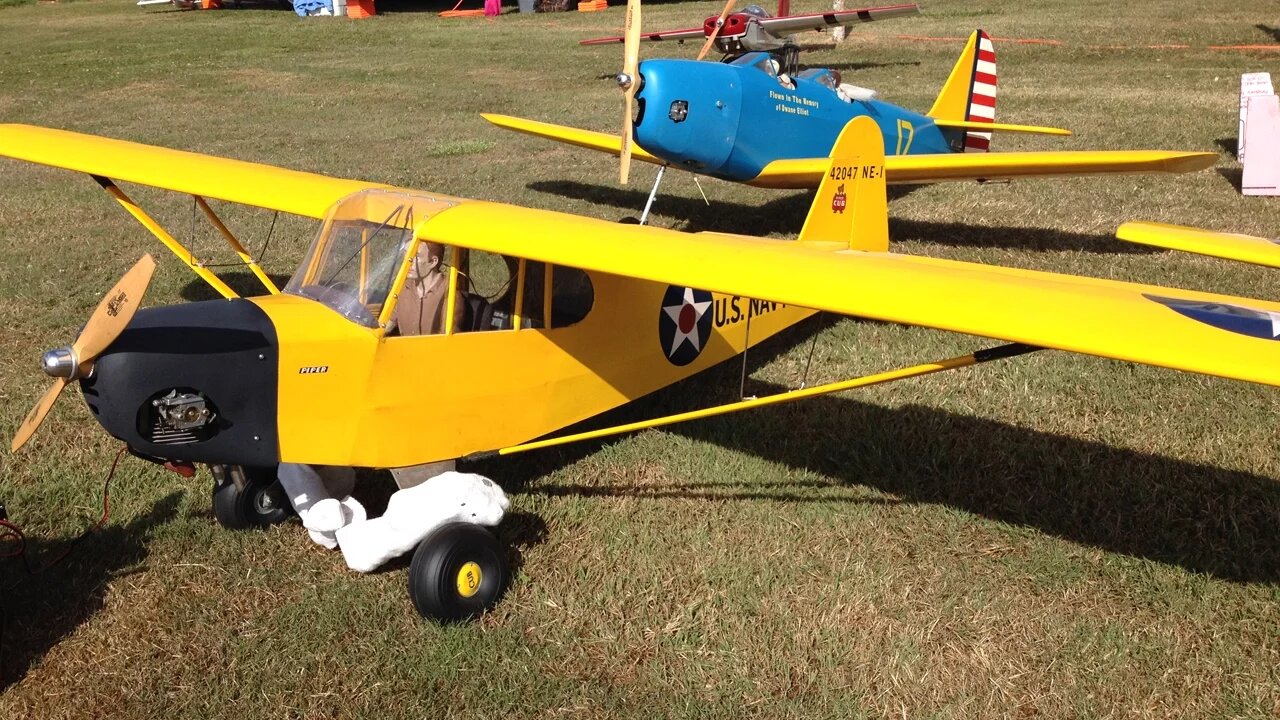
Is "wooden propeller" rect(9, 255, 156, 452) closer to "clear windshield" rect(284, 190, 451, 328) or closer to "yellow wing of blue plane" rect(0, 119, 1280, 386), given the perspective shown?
"clear windshield" rect(284, 190, 451, 328)

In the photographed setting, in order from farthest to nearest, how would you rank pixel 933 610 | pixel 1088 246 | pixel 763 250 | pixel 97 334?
pixel 1088 246, pixel 933 610, pixel 763 250, pixel 97 334

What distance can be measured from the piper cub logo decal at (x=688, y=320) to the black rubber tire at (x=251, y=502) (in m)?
2.26

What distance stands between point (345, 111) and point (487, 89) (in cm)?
334

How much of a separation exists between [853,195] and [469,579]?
3.73 metres

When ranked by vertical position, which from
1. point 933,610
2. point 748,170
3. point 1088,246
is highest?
point 748,170

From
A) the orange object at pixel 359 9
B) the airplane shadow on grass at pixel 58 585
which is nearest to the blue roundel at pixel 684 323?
the airplane shadow on grass at pixel 58 585

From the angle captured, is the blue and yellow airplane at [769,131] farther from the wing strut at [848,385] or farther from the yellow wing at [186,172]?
the wing strut at [848,385]

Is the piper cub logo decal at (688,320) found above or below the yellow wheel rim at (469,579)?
above

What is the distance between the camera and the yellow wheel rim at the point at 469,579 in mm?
4125

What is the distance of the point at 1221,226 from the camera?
31.2 ft

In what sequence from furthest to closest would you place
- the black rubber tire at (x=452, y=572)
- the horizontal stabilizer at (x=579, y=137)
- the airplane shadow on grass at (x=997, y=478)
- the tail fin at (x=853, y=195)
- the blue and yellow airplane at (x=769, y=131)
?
1. the horizontal stabilizer at (x=579, y=137)
2. the blue and yellow airplane at (x=769, y=131)
3. the tail fin at (x=853, y=195)
4. the airplane shadow on grass at (x=997, y=478)
5. the black rubber tire at (x=452, y=572)

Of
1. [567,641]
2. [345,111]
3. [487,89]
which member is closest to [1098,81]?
[487,89]

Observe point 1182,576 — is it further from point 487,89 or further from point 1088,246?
point 487,89

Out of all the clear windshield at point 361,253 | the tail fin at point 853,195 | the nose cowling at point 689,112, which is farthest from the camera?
the nose cowling at point 689,112
